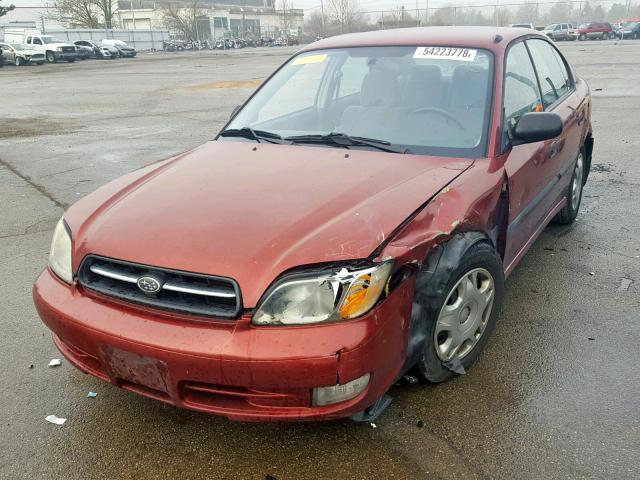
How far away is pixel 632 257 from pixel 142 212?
3535 mm

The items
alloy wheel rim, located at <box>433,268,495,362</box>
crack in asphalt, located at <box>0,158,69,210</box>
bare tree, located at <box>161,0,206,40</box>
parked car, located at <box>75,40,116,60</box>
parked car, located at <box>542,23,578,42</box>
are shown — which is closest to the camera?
alloy wheel rim, located at <box>433,268,495,362</box>

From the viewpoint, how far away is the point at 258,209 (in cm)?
239

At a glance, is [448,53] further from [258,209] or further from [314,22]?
[314,22]

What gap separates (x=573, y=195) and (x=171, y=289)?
3770mm

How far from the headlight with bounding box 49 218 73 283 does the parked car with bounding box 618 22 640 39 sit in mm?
51835

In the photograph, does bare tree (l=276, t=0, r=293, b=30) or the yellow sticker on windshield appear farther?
bare tree (l=276, t=0, r=293, b=30)

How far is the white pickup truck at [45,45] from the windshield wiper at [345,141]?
41.5m

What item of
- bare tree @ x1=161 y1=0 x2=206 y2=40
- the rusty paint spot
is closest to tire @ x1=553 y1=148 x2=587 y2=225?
the rusty paint spot

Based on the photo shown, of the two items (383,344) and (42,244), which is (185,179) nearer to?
(383,344)

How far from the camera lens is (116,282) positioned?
2.27 meters

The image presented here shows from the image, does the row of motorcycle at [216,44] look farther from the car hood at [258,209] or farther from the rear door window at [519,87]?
the car hood at [258,209]

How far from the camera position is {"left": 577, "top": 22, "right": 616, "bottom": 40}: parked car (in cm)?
4603

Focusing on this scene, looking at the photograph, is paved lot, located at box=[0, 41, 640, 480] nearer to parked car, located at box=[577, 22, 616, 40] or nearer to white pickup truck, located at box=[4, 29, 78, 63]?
white pickup truck, located at box=[4, 29, 78, 63]

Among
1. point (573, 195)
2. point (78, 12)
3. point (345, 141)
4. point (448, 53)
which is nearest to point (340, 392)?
point (345, 141)
